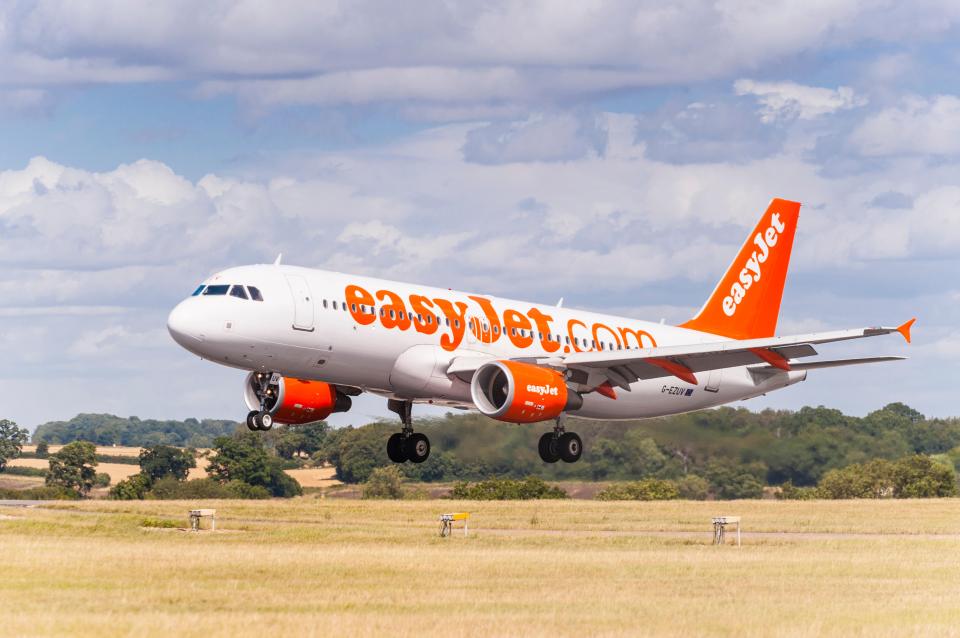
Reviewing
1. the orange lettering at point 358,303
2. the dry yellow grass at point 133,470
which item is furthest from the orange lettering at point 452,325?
the dry yellow grass at point 133,470

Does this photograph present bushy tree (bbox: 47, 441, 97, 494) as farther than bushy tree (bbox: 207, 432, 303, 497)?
Yes

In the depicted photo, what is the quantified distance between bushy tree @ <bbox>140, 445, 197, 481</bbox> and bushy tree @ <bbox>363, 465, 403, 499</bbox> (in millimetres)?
28844

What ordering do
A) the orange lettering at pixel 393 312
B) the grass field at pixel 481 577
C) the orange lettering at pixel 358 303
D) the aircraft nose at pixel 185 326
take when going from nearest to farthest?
1. the grass field at pixel 481 577
2. the aircraft nose at pixel 185 326
3. the orange lettering at pixel 358 303
4. the orange lettering at pixel 393 312

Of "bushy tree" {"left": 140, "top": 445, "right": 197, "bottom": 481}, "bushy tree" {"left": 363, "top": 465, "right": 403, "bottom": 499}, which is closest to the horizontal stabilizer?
"bushy tree" {"left": 363, "top": 465, "right": 403, "bottom": 499}

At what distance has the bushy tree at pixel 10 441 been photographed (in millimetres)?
157238

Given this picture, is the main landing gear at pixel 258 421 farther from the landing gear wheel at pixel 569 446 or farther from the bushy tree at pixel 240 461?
the bushy tree at pixel 240 461

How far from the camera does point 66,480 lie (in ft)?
461

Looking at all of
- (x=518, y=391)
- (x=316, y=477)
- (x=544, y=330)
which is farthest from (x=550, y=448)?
(x=316, y=477)

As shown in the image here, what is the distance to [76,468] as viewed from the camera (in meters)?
142

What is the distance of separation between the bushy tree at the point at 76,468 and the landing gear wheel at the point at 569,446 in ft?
304

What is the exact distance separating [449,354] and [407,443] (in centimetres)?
752

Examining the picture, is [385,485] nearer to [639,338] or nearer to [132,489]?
[132,489]

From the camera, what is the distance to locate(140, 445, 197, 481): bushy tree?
428ft

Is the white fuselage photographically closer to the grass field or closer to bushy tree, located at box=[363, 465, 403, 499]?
the grass field
